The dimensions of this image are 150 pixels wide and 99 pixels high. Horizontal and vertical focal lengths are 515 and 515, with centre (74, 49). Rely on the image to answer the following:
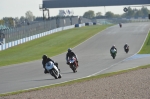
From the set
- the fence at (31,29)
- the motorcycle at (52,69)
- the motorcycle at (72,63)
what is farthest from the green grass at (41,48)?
the motorcycle at (52,69)

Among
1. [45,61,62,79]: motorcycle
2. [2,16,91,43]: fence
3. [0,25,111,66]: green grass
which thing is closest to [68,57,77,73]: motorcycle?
[45,61,62,79]: motorcycle

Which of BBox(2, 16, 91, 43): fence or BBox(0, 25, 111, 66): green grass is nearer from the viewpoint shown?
BBox(0, 25, 111, 66): green grass

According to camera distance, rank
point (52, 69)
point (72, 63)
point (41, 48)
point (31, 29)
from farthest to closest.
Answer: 1. point (31, 29)
2. point (41, 48)
3. point (72, 63)
4. point (52, 69)

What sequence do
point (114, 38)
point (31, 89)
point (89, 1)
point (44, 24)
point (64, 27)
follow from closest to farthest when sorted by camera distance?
point (31, 89) < point (114, 38) < point (44, 24) < point (64, 27) < point (89, 1)

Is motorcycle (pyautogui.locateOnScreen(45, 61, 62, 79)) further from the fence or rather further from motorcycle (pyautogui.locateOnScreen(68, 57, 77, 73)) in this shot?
the fence

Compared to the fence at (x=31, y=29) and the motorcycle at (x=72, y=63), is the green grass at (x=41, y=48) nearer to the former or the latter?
the fence at (x=31, y=29)

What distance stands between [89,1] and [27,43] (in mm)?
53328

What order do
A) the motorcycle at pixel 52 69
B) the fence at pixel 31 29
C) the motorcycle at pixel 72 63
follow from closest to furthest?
the motorcycle at pixel 52 69 < the motorcycle at pixel 72 63 < the fence at pixel 31 29

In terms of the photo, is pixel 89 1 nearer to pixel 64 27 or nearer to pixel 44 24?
pixel 64 27

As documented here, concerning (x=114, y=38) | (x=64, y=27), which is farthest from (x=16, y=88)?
(x=64, y=27)

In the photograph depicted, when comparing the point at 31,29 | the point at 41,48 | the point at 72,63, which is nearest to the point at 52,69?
the point at 72,63

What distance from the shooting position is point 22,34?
70.8 meters

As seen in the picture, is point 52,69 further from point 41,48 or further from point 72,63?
point 41,48

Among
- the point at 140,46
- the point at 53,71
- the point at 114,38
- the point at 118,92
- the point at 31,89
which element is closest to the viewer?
the point at 118,92
